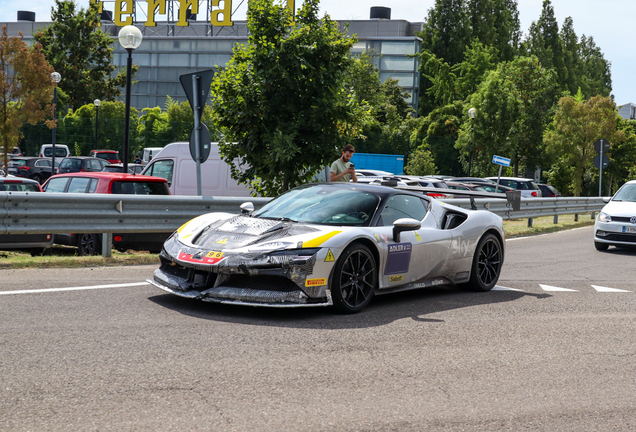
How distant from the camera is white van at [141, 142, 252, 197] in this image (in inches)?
596

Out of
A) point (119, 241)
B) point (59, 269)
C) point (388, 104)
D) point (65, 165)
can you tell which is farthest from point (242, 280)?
point (388, 104)

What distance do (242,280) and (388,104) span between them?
63889mm

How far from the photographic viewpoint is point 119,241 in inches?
420

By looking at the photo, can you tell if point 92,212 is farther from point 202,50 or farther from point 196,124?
point 202,50

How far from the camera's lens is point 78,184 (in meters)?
12.3

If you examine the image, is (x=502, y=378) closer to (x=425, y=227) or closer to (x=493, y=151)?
(x=425, y=227)

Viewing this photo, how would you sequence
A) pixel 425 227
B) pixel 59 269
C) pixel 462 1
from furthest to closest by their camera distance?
pixel 462 1
pixel 59 269
pixel 425 227

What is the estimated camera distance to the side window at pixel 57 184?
12677 mm

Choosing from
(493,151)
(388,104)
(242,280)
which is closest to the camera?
(242,280)

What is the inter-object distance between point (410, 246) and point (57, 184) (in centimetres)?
788

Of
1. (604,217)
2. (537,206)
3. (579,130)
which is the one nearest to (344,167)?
(604,217)

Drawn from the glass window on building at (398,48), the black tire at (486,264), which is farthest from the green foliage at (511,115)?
the black tire at (486,264)

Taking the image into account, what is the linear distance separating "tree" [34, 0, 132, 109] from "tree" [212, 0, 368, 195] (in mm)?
59082

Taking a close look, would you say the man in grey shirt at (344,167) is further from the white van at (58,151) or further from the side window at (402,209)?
the white van at (58,151)
